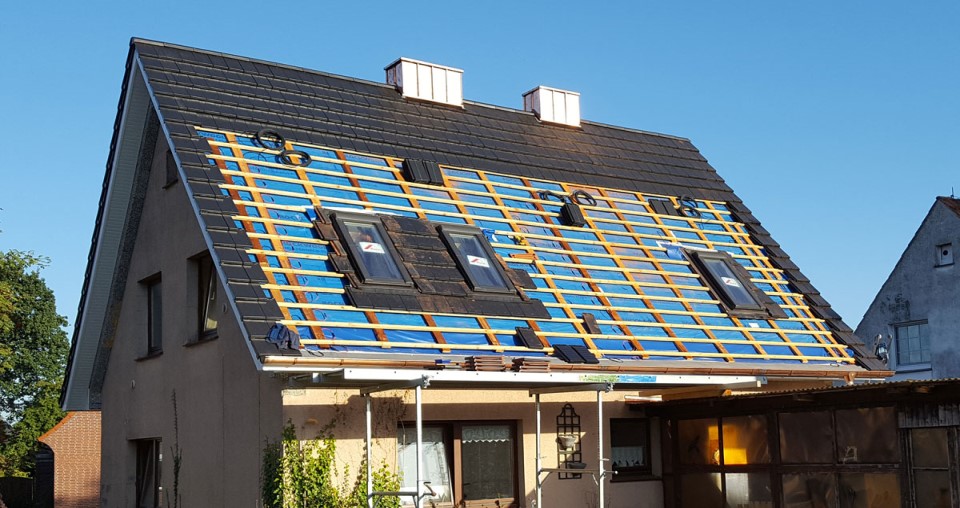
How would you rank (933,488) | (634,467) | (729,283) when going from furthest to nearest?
(729,283) → (634,467) → (933,488)

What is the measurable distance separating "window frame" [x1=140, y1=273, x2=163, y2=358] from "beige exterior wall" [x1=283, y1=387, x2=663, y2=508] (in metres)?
4.14

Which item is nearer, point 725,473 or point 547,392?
point 547,392

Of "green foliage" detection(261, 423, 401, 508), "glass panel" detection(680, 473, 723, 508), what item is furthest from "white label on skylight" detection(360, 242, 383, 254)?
"glass panel" detection(680, 473, 723, 508)

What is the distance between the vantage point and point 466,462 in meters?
11.4

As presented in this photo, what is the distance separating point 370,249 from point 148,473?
15.6ft

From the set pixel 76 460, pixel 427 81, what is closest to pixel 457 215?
pixel 427 81

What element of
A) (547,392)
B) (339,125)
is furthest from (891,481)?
(339,125)

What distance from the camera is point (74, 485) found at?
26.1 metres

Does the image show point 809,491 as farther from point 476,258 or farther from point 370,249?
point 370,249

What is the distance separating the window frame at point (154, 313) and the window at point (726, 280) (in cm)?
714

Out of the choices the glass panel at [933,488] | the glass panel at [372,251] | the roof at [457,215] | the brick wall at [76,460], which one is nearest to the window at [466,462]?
the roof at [457,215]

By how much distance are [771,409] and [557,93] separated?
7255 mm

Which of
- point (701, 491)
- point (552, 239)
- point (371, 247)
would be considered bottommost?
point (701, 491)

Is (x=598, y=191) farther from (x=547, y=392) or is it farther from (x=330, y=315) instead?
(x=330, y=315)
